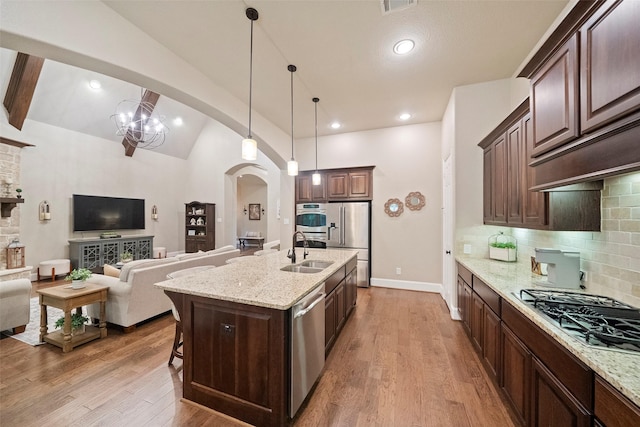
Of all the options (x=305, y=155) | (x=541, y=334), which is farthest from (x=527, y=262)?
(x=305, y=155)

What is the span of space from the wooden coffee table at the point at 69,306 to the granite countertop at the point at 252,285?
1.58 meters

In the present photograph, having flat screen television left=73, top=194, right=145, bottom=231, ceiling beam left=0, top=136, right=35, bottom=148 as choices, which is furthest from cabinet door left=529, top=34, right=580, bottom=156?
flat screen television left=73, top=194, right=145, bottom=231

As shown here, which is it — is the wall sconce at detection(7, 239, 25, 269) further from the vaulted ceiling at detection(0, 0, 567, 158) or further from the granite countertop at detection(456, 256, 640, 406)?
the granite countertop at detection(456, 256, 640, 406)

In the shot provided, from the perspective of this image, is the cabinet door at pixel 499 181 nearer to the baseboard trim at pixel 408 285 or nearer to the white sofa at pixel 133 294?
the baseboard trim at pixel 408 285

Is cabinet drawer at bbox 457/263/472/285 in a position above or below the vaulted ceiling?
below

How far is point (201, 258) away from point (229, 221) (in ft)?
14.5

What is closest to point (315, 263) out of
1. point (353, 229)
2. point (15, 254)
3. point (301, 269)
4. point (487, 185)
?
point (301, 269)

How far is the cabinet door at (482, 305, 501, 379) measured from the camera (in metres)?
1.90

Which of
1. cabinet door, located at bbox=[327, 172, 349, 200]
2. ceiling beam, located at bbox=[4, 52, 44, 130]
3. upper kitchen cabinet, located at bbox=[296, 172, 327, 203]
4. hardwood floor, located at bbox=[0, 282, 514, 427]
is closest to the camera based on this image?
hardwood floor, located at bbox=[0, 282, 514, 427]

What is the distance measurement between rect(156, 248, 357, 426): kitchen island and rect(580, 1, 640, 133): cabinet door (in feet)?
6.05

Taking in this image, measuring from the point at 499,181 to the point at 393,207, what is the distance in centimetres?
225

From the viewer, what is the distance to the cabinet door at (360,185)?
16.6 ft

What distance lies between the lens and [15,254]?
4875 mm

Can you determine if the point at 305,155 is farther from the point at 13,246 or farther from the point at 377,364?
the point at 13,246
